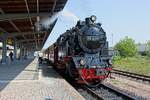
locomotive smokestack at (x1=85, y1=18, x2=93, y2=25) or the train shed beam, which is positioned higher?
the train shed beam

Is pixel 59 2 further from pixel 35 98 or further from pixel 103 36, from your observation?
pixel 35 98

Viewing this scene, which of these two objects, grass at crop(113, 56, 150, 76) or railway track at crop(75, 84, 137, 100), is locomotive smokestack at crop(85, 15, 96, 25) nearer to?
railway track at crop(75, 84, 137, 100)

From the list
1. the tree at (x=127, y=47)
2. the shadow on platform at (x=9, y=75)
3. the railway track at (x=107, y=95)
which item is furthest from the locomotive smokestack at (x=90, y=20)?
the tree at (x=127, y=47)

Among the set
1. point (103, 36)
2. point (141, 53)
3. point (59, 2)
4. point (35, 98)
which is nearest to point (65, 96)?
point (35, 98)

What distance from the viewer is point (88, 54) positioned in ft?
62.6

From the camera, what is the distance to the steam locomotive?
18250 millimetres

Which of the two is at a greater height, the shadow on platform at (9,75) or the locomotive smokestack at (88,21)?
the locomotive smokestack at (88,21)

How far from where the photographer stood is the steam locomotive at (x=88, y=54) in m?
18.2

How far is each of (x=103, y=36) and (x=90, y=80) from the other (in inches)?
99.3

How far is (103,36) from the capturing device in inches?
762

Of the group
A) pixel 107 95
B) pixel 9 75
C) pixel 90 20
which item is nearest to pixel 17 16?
pixel 9 75

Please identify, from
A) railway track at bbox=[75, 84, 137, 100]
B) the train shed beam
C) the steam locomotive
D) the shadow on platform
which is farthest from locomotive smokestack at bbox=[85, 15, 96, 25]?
the train shed beam

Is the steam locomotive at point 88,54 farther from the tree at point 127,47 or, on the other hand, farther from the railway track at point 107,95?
the tree at point 127,47

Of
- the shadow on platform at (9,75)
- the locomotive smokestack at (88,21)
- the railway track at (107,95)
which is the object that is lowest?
the railway track at (107,95)
